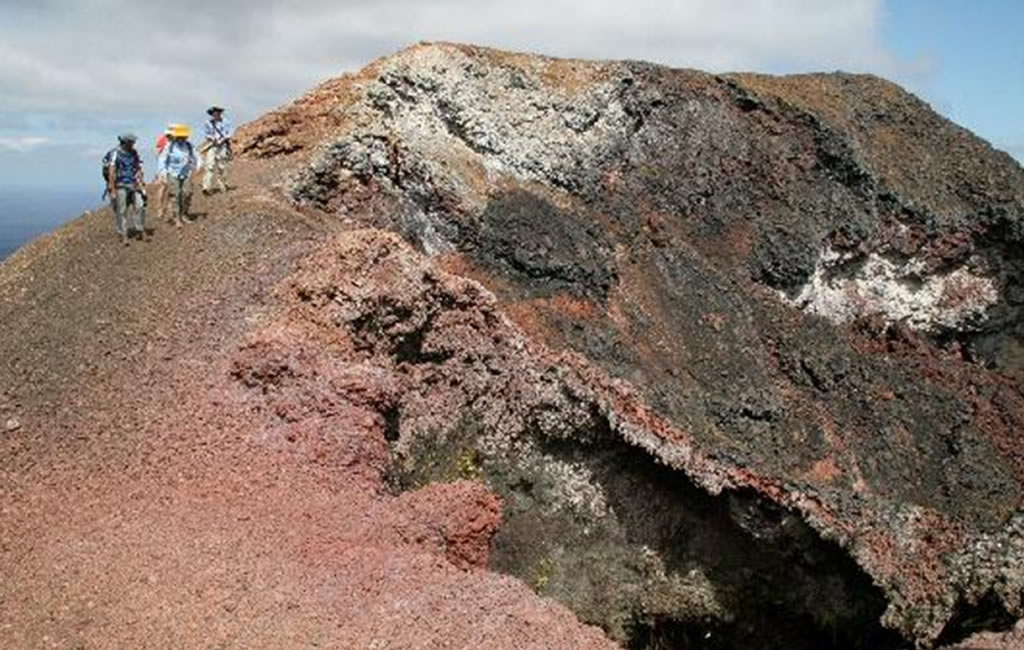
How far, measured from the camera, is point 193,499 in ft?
57.6

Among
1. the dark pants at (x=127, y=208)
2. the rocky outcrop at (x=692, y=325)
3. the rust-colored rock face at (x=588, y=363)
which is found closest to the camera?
the rust-colored rock face at (x=588, y=363)

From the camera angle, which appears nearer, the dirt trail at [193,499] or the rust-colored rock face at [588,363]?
the dirt trail at [193,499]

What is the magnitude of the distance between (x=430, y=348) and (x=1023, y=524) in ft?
43.4

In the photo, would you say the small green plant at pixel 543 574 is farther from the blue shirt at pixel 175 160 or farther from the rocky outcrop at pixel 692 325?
the blue shirt at pixel 175 160

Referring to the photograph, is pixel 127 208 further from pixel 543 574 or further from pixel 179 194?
pixel 543 574

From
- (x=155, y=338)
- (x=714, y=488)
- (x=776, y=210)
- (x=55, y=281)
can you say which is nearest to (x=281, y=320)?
(x=155, y=338)

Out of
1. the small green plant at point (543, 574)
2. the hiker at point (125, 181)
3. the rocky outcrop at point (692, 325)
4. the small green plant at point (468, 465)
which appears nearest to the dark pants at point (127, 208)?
the hiker at point (125, 181)

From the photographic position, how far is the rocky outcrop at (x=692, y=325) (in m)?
23.5

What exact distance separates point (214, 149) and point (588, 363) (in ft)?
38.8

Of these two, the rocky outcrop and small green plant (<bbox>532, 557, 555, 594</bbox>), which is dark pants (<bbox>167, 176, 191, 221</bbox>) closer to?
the rocky outcrop

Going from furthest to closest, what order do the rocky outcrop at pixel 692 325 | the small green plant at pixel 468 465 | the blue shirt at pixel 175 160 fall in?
the blue shirt at pixel 175 160 → the small green plant at pixel 468 465 → the rocky outcrop at pixel 692 325

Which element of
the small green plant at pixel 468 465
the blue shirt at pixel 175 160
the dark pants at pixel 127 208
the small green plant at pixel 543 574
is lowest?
the small green plant at pixel 543 574

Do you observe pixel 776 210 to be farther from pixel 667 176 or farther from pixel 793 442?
pixel 793 442

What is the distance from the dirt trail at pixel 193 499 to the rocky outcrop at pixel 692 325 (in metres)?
2.35
